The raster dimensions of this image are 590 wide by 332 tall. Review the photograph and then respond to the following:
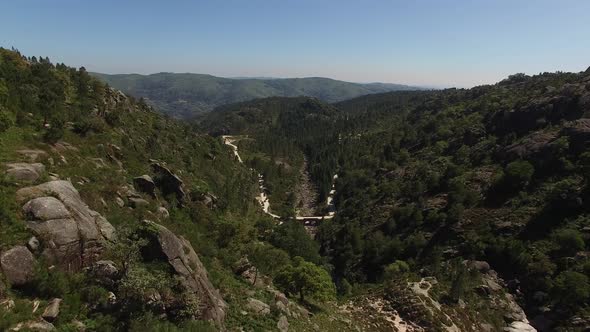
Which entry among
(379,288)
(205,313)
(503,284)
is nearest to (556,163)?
(503,284)

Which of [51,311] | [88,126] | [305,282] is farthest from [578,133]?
[51,311]

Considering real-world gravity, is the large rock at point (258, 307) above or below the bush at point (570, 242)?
above

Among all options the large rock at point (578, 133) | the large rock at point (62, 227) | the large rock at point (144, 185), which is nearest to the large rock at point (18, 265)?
the large rock at point (62, 227)

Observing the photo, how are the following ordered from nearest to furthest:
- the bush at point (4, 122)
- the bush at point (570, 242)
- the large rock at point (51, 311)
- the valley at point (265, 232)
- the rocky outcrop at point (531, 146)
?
the large rock at point (51, 311) < the valley at point (265, 232) < the bush at point (4, 122) < the bush at point (570, 242) < the rocky outcrop at point (531, 146)

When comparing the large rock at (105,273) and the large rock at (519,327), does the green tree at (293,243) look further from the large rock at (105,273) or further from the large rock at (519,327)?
the large rock at (105,273)

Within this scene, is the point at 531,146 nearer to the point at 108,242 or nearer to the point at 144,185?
the point at 144,185

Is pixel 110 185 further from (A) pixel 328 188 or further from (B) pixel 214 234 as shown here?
(A) pixel 328 188

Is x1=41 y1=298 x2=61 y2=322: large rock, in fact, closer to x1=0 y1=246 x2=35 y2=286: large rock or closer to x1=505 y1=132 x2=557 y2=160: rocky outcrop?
x1=0 y1=246 x2=35 y2=286: large rock
